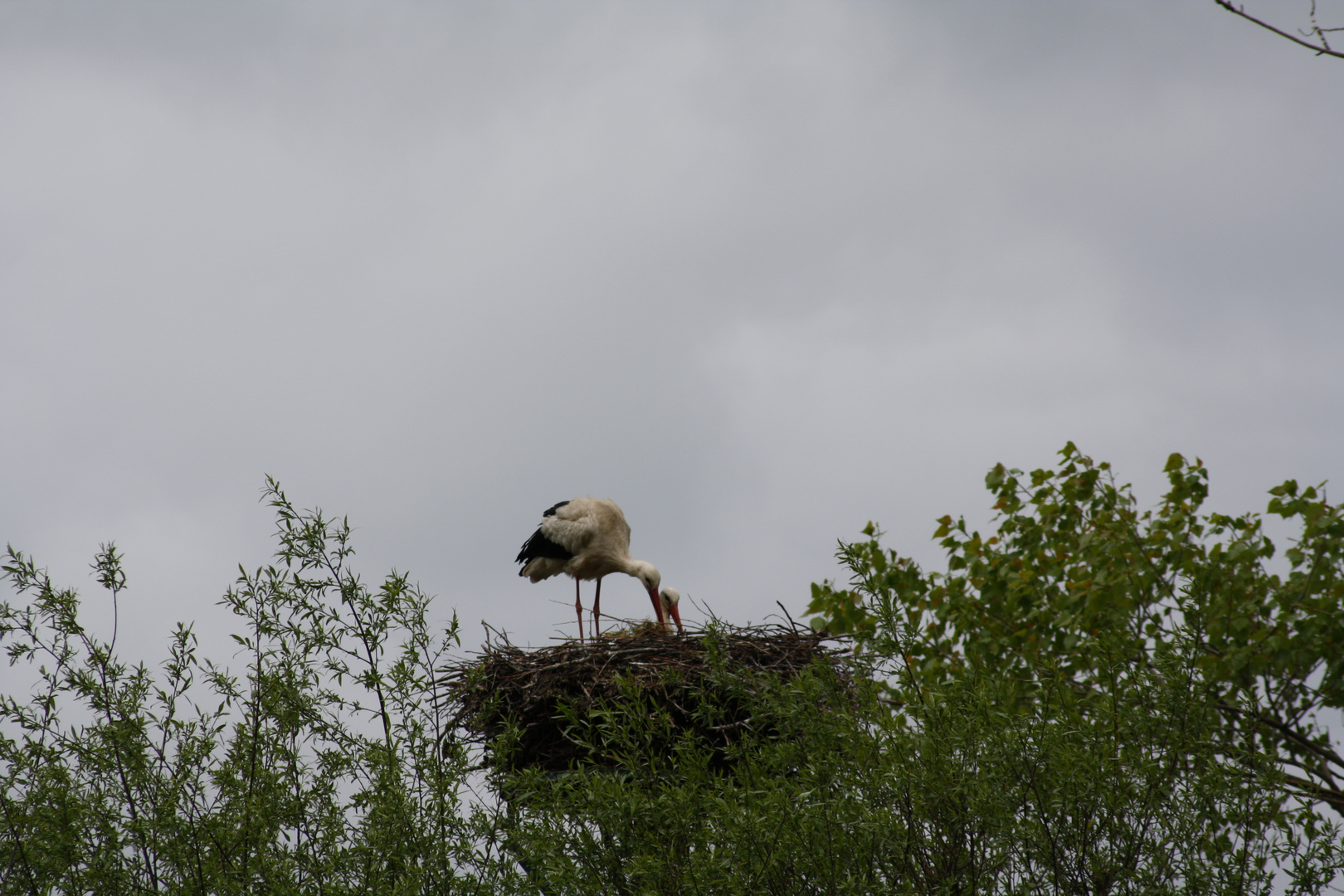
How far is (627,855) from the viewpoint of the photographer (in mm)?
4418

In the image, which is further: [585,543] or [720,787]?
[585,543]

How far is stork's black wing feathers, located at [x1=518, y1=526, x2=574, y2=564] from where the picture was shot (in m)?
10.9

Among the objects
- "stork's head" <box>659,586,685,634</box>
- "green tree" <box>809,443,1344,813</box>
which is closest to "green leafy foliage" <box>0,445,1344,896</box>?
"green tree" <box>809,443,1344,813</box>

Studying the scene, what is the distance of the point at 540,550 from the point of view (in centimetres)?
1103

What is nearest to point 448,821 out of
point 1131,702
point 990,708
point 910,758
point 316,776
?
point 316,776

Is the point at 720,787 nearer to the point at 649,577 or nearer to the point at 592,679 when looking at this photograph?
the point at 592,679

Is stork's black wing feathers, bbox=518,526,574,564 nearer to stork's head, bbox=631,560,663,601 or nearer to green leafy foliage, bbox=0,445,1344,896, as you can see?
stork's head, bbox=631,560,663,601

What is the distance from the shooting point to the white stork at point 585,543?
10672mm

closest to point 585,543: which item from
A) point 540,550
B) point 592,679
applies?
point 540,550

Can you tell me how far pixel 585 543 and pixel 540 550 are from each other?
56cm

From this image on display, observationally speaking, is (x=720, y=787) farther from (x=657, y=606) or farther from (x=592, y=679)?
(x=657, y=606)

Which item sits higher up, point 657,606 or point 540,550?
point 540,550

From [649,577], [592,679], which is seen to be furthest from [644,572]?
[592,679]

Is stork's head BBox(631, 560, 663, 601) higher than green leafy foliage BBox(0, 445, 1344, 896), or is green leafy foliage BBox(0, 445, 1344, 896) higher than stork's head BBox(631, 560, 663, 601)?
stork's head BBox(631, 560, 663, 601)
